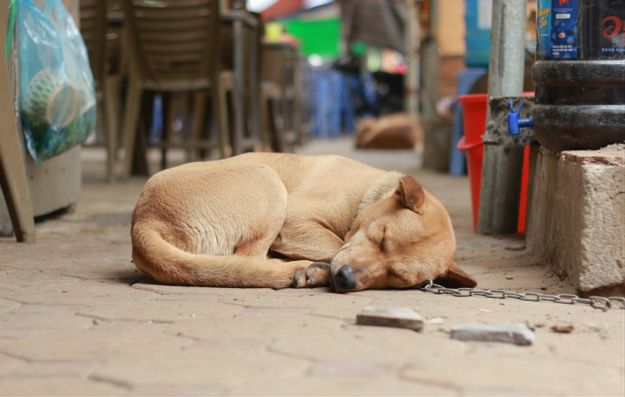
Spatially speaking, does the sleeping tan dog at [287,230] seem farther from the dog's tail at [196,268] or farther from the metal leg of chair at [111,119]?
the metal leg of chair at [111,119]

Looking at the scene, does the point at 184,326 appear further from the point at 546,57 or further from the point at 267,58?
the point at 267,58

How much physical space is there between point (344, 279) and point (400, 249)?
0.27m

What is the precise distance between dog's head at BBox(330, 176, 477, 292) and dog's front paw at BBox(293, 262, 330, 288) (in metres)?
0.09

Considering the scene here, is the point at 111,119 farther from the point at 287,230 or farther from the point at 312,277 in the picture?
the point at 312,277

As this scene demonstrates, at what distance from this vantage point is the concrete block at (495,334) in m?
2.59

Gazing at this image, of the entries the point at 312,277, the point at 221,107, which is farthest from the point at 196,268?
the point at 221,107

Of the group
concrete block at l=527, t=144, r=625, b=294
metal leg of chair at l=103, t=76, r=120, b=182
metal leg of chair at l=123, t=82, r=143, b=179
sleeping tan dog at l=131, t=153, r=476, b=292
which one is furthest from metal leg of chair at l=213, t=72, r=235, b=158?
concrete block at l=527, t=144, r=625, b=294

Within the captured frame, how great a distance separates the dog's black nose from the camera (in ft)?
11.0

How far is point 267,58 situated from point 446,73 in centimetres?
222

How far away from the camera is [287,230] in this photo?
3.85 meters

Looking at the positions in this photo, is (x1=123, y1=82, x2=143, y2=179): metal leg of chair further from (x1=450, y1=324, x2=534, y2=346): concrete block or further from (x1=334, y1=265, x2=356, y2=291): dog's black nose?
(x1=450, y1=324, x2=534, y2=346): concrete block

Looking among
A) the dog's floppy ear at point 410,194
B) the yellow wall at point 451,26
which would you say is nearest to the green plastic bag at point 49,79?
the dog's floppy ear at point 410,194

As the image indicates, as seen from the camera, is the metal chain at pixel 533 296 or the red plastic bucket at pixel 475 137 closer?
the metal chain at pixel 533 296

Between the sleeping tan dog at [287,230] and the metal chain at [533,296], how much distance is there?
0.07 metres
